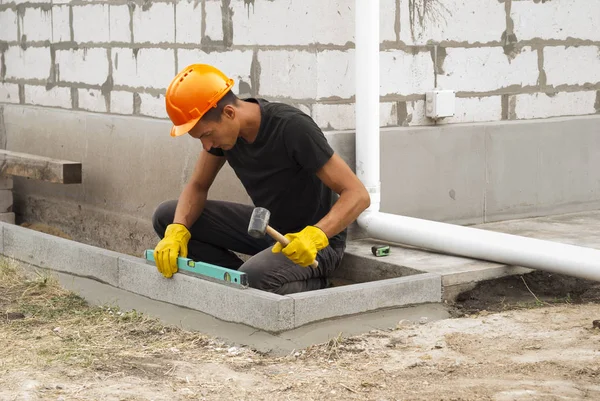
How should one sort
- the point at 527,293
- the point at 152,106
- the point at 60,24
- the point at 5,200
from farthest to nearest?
the point at 5,200
the point at 60,24
the point at 152,106
the point at 527,293

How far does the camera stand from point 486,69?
22.1 feet

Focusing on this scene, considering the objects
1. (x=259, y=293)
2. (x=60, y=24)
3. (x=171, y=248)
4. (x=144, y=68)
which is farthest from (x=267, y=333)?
(x=60, y=24)

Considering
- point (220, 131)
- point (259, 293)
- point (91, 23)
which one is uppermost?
point (91, 23)

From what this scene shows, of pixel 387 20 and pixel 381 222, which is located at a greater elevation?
pixel 387 20

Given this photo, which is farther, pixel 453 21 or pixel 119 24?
pixel 119 24

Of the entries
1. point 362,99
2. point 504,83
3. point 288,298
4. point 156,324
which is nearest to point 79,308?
point 156,324

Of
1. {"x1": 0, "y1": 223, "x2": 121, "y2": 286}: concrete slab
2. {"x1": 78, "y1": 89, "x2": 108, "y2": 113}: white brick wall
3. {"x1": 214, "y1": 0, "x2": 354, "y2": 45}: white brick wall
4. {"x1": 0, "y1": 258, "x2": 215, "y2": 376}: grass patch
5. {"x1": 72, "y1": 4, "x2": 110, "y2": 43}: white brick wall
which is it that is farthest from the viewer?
{"x1": 78, "y1": 89, "x2": 108, "y2": 113}: white brick wall

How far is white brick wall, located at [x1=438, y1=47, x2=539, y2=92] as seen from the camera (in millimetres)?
6570

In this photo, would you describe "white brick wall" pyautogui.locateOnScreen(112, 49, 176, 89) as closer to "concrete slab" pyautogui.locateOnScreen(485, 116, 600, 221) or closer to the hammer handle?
"concrete slab" pyautogui.locateOnScreen(485, 116, 600, 221)

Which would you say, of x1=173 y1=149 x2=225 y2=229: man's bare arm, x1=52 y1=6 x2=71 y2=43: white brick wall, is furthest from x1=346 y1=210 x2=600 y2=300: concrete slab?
x1=52 y1=6 x2=71 y2=43: white brick wall

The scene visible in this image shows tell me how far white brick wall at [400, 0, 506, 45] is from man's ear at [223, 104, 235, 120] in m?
1.57

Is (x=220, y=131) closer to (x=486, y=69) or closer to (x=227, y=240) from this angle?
(x=227, y=240)

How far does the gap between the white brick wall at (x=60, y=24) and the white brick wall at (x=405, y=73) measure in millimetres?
3145

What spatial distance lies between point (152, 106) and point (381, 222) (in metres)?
2.20
